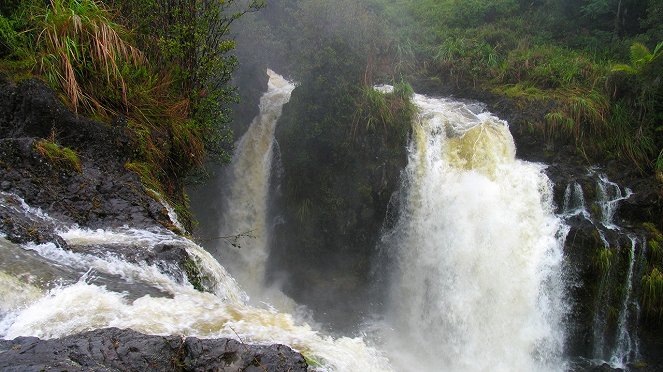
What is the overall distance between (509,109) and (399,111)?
9.97 feet

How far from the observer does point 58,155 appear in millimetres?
5102

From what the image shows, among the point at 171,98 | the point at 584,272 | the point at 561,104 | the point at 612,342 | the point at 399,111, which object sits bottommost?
the point at 612,342

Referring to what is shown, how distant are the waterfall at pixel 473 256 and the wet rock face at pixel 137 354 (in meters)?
7.74

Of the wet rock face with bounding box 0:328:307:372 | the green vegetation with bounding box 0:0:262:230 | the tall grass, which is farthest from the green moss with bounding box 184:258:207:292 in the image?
the tall grass

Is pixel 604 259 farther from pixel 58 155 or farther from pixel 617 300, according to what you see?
pixel 58 155

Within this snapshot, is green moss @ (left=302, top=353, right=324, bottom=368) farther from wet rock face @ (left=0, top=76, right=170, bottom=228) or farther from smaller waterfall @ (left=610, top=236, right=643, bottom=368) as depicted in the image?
smaller waterfall @ (left=610, top=236, right=643, bottom=368)

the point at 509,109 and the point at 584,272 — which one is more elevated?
the point at 509,109

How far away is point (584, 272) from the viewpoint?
31.8 ft

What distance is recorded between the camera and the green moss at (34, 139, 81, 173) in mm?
5001

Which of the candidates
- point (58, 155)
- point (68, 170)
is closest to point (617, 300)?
point (68, 170)

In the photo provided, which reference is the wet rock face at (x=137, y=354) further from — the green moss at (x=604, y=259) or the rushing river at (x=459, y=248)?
the green moss at (x=604, y=259)

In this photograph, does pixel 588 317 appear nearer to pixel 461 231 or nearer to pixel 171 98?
pixel 461 231

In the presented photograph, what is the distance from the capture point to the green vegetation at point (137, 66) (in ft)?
19.7

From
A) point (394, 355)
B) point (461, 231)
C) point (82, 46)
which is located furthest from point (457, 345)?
point (82, 46)
